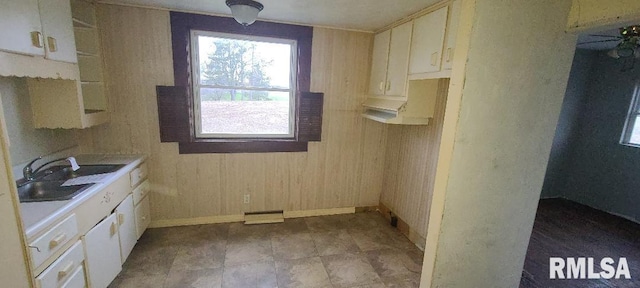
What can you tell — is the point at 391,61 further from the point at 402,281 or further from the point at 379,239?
the point at 402,281

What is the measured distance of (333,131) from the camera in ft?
10.4

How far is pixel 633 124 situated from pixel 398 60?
151 inches

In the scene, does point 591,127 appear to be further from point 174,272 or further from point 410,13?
point 174,272

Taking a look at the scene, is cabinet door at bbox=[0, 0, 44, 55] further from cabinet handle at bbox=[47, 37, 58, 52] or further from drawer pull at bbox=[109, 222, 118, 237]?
drawer pull at bbox=[109, 222, 118, 237]

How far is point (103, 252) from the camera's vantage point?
1.82m

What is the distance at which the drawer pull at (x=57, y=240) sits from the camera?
4.42 feet

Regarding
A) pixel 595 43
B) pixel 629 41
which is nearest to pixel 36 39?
pixel 629 41

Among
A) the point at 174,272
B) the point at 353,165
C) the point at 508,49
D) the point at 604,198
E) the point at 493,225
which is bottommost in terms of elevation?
the point at 174,272

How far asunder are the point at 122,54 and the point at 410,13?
2.73m

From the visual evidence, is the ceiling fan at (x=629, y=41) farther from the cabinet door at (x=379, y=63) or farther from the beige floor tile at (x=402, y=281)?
the beige floor tile at (x=402, y=281)

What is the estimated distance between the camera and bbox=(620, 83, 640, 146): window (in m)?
3.55

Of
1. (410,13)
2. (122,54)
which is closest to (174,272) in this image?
(122,54)

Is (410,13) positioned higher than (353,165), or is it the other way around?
(410,13)

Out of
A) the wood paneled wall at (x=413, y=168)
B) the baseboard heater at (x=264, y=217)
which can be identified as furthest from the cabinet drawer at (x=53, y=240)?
the wood paneled wall at (x=413, y=168)
